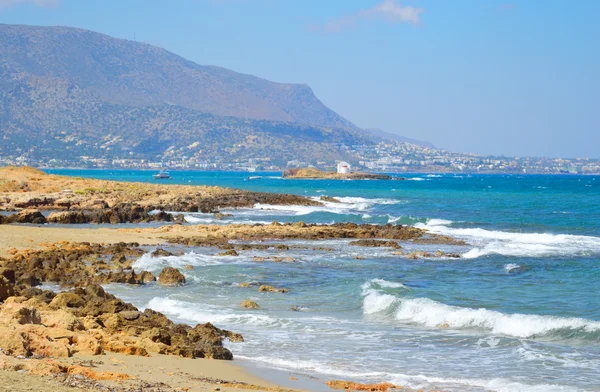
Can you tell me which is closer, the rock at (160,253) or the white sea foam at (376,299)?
the white sea foam at (376,299)

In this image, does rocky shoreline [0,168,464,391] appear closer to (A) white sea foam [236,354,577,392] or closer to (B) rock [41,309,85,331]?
(B) rock [41,309,85,331]

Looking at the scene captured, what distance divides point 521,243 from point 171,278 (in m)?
19.0

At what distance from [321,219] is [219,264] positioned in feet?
79.0

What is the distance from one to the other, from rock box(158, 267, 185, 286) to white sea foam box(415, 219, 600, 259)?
11.9 m

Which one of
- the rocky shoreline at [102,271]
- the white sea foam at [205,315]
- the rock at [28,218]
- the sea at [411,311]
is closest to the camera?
the rocky shoreline at [102,271]

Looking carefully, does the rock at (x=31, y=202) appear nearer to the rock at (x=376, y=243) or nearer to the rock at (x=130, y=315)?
the rock at (x=376, y=243)

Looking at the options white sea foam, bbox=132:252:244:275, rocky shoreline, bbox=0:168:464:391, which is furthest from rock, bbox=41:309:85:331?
white sea foam, bbox=132:252:244:275

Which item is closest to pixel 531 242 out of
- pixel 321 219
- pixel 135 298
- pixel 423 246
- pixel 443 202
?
pixel 423 246

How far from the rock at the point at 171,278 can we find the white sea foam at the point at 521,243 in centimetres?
1186

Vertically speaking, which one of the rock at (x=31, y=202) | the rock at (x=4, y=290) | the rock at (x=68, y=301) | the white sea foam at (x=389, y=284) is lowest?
the rock at (x=31, y=202)

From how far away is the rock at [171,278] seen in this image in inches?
882

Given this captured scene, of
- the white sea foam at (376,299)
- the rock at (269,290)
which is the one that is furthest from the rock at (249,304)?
the white sea foam at (376,299)

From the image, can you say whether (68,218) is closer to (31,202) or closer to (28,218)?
(28,218)

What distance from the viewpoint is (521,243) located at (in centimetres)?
3612
